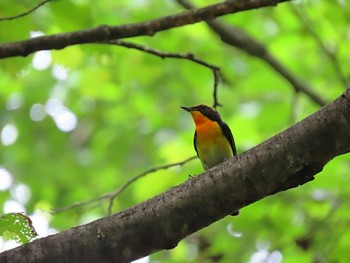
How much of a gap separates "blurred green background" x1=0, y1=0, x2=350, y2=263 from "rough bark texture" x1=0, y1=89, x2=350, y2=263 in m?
2.04

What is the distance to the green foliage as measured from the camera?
2809 millimetres

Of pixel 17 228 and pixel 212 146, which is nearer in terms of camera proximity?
pixel 17 228

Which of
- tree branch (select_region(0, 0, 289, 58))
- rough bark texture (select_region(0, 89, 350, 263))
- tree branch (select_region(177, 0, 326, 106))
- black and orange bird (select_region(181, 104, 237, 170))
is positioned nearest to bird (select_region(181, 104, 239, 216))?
black and orange bird (select_region(181, 104, 237, 170))

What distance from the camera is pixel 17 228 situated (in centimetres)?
283

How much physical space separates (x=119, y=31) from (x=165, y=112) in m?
5.91

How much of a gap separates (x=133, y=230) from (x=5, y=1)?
87.8 inches

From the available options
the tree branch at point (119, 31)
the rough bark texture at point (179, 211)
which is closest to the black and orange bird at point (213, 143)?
the tree branch at point (119, 31)

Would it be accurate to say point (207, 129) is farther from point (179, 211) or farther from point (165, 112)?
point (165, 112)

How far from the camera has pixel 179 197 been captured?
2756 millimetres

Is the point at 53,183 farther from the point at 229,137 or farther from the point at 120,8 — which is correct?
the point at 229,137

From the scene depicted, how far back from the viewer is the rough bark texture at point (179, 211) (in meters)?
2.65

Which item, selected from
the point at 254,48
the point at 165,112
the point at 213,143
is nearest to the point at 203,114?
the point at 213,143

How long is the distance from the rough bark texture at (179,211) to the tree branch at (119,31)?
1.57 meters

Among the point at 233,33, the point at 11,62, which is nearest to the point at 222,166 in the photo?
the point at 11,62
